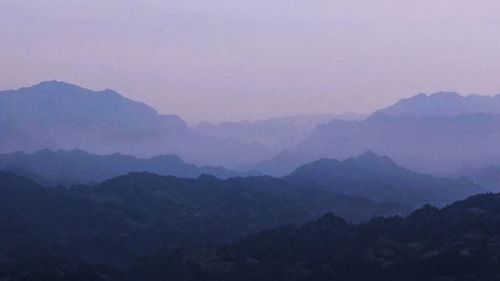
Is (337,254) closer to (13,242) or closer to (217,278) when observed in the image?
(217,278)

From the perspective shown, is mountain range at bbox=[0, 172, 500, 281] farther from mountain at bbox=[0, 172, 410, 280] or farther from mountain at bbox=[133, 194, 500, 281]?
mountain at bbox=[0, 172, 410, 280]

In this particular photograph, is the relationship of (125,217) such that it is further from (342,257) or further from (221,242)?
(342,257)

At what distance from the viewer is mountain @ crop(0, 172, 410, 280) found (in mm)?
125062

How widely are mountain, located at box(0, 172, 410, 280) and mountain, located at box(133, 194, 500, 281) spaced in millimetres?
11924

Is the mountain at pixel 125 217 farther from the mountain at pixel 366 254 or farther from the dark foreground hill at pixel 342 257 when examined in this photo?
the mountain at pixel 366 254

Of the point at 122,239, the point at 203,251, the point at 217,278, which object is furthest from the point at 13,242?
the point at 217,278

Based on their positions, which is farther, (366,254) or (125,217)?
(125,217)

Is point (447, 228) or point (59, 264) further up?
point (447, 228)

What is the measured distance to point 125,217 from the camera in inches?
6319

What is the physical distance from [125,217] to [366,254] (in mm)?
70136

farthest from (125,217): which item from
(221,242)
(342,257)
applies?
(342,257)

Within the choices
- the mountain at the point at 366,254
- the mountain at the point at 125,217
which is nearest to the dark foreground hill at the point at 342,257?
the mountain at the point at 366,254

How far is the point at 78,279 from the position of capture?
304 ft

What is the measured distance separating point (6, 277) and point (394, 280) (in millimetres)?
46853
